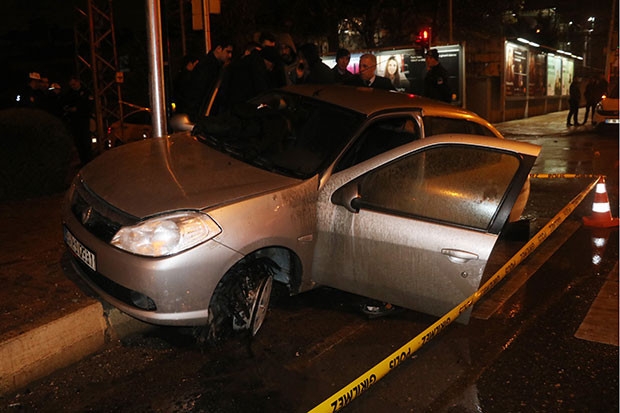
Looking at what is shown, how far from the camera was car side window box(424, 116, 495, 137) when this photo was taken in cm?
469

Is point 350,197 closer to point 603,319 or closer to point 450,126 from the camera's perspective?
point 450,126

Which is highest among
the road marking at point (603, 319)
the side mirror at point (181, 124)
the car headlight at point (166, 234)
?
the side mirror at point (181, 124)

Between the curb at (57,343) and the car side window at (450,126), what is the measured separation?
8.88ft

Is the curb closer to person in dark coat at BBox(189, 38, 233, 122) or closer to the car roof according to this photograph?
the car roof

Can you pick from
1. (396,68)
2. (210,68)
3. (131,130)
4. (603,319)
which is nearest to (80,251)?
(603,319)

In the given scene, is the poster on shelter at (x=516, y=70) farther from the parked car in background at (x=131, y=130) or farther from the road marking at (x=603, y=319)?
the road marking at (x=603, y=319)

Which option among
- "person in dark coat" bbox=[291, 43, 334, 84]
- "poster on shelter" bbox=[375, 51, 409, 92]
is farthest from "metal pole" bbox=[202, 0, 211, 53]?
"poster on shelter" bbox=[375, 51, 409, 92]

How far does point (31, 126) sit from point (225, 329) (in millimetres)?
4404

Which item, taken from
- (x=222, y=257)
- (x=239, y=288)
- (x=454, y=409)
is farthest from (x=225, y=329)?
(x=454, y=409)

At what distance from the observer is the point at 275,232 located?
11.8 ft

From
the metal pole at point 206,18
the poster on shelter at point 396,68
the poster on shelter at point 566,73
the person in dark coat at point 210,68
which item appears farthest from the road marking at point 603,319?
the poster on shelter at point 566,73

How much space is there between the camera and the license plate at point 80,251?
11.4 ft

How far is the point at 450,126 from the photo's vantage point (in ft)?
16.3

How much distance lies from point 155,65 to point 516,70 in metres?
27.0
